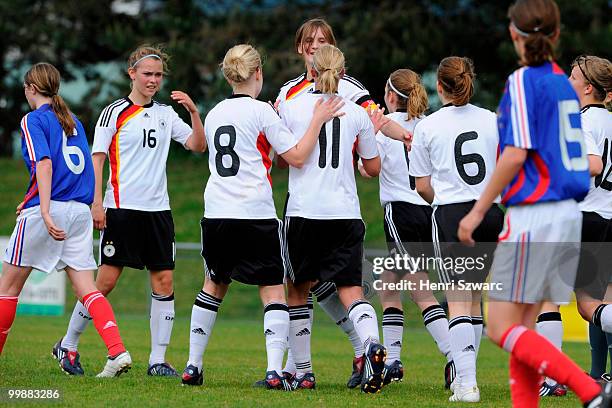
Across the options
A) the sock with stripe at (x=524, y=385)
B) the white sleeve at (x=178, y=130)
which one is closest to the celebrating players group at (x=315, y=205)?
the white sleeve at (x=178, y=130)

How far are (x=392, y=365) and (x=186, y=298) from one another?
11792mm

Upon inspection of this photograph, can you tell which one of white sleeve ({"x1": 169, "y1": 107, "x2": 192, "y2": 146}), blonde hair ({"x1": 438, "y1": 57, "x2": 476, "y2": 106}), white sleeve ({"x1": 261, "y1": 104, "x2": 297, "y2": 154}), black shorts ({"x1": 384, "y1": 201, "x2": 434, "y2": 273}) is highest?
blonde hair ({"x1": 438, "y1": 57, "x2": 476, "y2": 106})

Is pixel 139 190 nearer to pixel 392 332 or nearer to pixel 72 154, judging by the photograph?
pixel 72 154

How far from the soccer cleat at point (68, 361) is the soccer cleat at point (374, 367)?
98.7 inches

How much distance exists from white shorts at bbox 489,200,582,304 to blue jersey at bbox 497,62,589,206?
0.07 m

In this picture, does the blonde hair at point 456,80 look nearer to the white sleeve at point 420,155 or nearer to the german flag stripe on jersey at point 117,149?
the white sleeve at point 420,155

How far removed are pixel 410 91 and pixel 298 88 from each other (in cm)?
99

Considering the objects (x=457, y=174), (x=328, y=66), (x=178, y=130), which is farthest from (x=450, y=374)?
(x=178, y=130)

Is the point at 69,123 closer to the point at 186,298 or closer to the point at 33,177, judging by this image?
the point at 33,177

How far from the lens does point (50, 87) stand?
7742mm

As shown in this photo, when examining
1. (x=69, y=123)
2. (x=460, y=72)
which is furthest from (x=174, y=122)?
(x=460, y=72)

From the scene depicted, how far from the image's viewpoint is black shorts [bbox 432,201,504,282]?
286 inches

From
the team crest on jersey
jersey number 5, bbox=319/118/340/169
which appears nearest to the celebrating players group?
jersey number 5, bbox=319/118/340/169

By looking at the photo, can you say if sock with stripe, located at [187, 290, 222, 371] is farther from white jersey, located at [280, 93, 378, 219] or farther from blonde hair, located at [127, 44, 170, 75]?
blonde hair, located at [127, 44, 170, 75]
